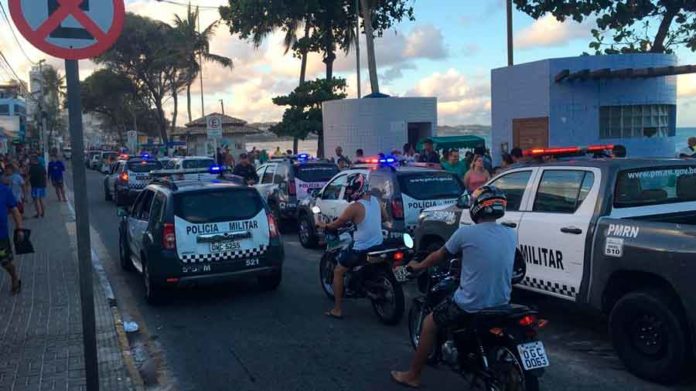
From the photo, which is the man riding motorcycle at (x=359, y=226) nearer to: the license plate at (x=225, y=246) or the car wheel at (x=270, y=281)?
the license plate at (x=225, y=246)

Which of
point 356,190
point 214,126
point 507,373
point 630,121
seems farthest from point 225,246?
point 630,121

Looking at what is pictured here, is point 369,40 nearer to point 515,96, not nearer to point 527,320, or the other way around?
point 515,96

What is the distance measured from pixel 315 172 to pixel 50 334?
28.9 feet

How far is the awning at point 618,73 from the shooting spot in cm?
1811

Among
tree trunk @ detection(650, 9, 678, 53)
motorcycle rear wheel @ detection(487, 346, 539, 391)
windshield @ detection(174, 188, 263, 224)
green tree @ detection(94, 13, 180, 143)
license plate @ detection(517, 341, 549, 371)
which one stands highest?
green tree @ detection(94, 13, 180, 143)

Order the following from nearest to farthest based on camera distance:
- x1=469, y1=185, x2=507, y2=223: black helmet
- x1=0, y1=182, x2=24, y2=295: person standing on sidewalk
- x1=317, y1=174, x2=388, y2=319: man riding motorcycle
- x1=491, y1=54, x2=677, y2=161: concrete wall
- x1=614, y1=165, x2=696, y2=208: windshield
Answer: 1. x1=469, y1=185, x2=507, y2=223: black helmet
2. x1=614, y1=165, x2=696, y2=208: windshield
3. x1=317, y1=174, x2=388, y2=319: man riding motorcycle
4. x1=0, y1=182, x2=24, y2=295: person standing on sidewalk
5. x1=491, y1=54, x2=677, y2=161: concrete wall

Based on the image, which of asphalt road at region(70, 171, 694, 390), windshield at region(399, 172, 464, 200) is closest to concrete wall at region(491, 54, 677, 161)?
windshield at region(399, 172, 464, 200)

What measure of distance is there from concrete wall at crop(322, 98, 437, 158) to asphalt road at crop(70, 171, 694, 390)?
16320 millimetres

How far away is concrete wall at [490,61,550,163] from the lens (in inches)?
770

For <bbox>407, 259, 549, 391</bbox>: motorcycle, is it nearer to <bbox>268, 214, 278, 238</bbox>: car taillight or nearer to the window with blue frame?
<bbox>268, 214, 278, 238</bbox>: car taillight

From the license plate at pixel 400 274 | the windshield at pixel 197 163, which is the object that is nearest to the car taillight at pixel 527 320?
the license plate at pixel 400 274

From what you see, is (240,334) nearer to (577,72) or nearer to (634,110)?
(577,72)

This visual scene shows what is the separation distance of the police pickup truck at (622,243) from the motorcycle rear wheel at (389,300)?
1.31 m

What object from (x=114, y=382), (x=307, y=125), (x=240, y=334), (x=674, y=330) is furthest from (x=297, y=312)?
(x=307, y=125)
